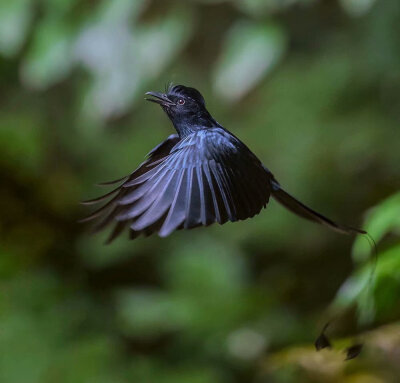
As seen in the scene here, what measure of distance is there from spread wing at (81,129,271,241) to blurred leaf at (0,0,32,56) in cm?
74

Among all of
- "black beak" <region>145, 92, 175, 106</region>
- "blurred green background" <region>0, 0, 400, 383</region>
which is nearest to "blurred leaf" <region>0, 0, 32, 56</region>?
"blurred green background" <region>0, 0, 400, 383</region>

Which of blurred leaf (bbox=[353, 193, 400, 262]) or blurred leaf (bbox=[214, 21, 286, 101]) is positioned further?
blurred leaf (bbox=[214, 21, 286, 101])

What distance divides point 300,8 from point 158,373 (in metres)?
0.80

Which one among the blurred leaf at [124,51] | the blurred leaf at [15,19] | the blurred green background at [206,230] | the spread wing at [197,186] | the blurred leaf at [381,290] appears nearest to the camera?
the spread wing at [197,186]

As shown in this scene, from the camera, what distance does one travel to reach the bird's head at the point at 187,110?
36 centimetres

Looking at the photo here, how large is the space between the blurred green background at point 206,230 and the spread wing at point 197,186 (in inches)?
31.3

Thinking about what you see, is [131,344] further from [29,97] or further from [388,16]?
[388,16]

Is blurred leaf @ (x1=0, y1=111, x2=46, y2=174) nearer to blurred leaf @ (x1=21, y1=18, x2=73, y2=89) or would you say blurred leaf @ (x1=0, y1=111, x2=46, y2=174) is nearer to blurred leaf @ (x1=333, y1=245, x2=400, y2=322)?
blurred leaf @ (x1=21, y1=18, x2=73, y2=89)

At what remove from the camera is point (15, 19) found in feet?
3.40

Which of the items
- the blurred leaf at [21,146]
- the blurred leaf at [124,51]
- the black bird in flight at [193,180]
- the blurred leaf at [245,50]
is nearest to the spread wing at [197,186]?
the black bird in flight at [193,180]

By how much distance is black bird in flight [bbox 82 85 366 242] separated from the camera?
0.30m

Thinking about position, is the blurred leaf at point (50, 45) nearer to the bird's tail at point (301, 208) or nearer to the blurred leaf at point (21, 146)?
the bird's tail at point (301, 208)

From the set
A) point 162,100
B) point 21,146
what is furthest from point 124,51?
point 21,146

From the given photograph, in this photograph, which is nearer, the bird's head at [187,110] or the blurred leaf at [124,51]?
the bird's head at [187,110]
